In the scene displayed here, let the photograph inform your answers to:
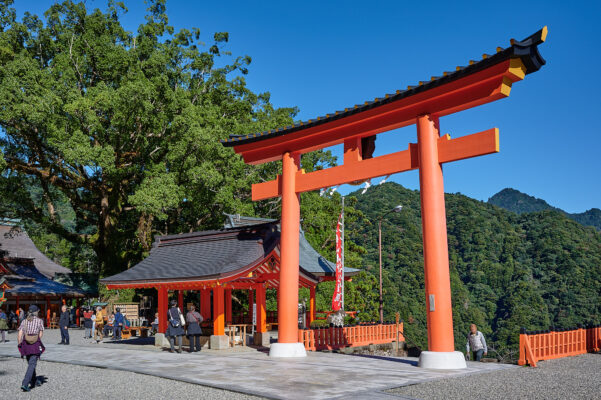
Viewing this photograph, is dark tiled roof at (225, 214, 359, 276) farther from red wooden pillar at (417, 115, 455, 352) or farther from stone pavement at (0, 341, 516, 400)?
red wooden pillar at (417, 115, 455, 352)

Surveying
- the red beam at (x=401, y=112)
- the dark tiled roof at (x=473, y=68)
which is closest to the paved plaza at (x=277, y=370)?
the red beam at (x=401, y=112)

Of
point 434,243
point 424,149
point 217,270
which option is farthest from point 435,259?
point 217,270

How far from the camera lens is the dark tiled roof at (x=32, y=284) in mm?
32625

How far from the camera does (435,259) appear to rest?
457 inches

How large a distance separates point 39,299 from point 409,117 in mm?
32325

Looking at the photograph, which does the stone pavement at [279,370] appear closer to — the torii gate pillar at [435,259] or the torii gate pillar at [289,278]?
the torii gate pillar at [435,259]

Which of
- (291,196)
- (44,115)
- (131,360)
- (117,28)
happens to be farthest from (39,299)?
(291,196)

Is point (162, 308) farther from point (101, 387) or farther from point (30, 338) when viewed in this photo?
point (101, 387)

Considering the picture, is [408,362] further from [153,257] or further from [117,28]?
[117,28]

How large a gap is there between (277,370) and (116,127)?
1935 cm

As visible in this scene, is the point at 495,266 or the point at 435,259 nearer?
the point at 435,259

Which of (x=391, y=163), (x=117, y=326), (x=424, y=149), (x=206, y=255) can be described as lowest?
(x=117, y=326)

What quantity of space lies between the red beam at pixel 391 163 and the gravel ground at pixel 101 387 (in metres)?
6.70

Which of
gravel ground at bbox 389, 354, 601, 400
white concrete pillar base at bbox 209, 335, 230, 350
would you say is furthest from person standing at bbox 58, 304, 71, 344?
gravel ground at bbox 389, 354, 601, 400
